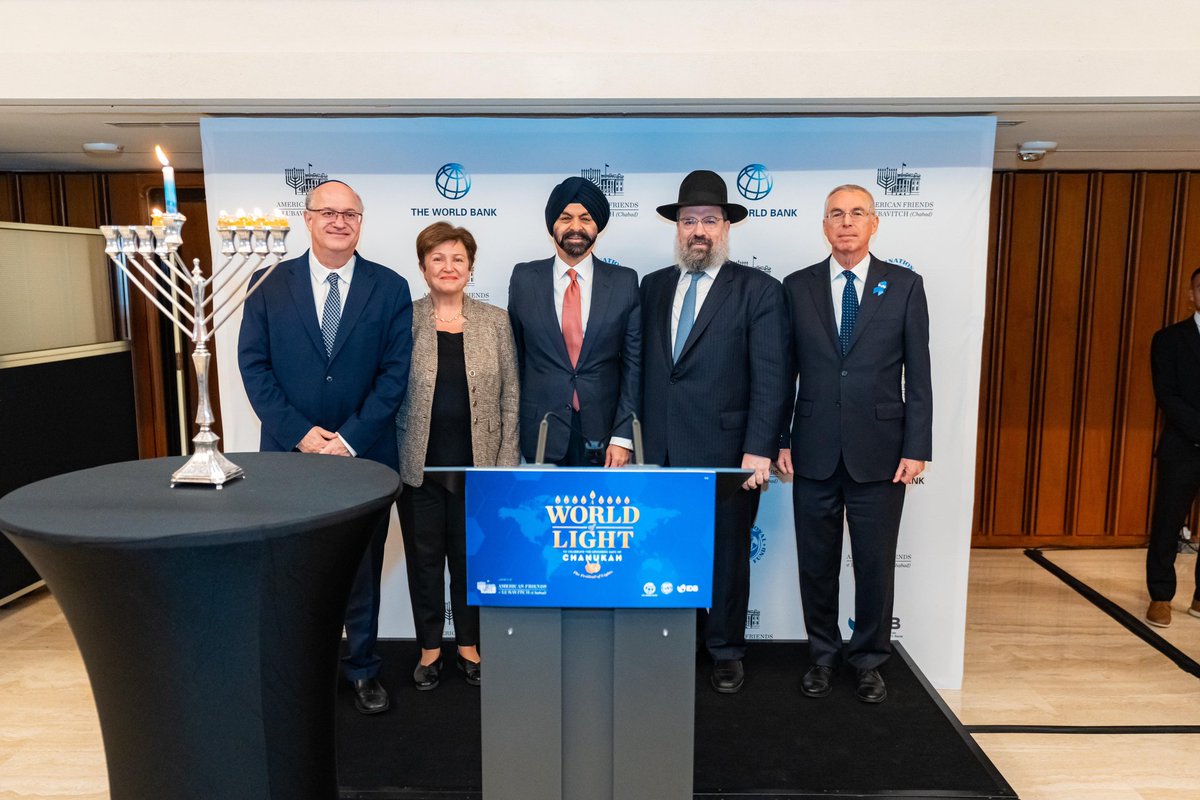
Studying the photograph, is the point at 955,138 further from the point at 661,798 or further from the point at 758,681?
the point at 661,798

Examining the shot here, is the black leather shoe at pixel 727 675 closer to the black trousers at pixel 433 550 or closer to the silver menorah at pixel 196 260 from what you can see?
the black trousers at pixel 433 550

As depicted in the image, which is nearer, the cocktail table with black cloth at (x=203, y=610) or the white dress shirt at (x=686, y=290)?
the cocktail table with black cloth at (x=203, y=610)

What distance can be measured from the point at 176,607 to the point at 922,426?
2.43 m

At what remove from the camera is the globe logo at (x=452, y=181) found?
3.69 m

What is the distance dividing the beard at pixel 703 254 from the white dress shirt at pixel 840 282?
1.32 feet

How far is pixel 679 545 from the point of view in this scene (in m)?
1.88

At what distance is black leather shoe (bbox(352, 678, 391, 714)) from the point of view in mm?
3012

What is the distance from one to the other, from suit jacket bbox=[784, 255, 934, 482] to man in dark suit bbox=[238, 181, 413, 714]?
4.83 ft

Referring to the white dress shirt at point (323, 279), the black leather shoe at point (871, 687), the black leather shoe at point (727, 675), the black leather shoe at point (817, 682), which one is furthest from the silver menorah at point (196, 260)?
the black leather shoe at point (871, 687)

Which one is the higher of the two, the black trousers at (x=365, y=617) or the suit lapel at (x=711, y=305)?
the suit lapel at (x=711, y=305)

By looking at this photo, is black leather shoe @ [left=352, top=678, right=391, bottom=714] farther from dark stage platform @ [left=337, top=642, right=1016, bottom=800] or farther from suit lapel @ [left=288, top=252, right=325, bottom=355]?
suit lapel @ [left=288, top=252, right=325, bottom=355]

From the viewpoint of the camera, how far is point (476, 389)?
9.93 ft

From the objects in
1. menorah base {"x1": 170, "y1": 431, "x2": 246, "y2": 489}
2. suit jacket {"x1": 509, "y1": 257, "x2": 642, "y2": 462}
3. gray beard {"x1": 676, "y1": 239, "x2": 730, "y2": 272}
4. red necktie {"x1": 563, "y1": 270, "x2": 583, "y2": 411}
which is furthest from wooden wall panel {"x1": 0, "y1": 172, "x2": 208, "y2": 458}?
menorah base {"x1": 170, "y1": 431, "x2": 246, "y2": 489}

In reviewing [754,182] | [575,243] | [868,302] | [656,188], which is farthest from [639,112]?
[868,302]
